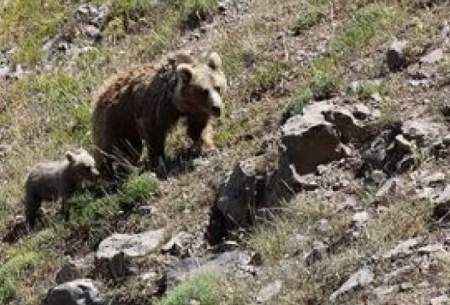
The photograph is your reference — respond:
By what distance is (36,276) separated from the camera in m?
10.1

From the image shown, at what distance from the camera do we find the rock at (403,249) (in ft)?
22.2

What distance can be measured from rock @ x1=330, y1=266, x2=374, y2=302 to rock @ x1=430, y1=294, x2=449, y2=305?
0.63 m

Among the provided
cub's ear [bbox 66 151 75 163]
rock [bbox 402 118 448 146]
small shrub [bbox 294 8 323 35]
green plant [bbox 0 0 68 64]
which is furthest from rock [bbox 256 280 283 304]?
green plant [bbox 0 0 68 64]

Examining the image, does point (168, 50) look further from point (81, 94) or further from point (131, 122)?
point (131, 122)

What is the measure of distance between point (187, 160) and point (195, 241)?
1.75m

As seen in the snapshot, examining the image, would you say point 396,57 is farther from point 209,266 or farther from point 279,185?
point 209,266

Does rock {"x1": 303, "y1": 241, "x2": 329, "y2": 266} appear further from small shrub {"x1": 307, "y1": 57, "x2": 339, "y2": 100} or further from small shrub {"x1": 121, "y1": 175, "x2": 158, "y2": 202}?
small shrub {"x1": 121, "y1": 175, "x2": 158, "y2": 202}

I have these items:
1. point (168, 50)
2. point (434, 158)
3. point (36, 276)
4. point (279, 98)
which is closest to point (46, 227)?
point (36, 276)

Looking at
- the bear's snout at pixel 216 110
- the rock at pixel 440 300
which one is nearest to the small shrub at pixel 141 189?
the bear's snout at pixel 216 110

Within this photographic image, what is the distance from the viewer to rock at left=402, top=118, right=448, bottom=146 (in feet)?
26.5

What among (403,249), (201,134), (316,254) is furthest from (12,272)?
(403,249)

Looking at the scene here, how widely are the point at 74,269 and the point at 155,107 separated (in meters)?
1.92

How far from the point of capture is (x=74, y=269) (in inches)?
377

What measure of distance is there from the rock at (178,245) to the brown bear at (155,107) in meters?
1.41
